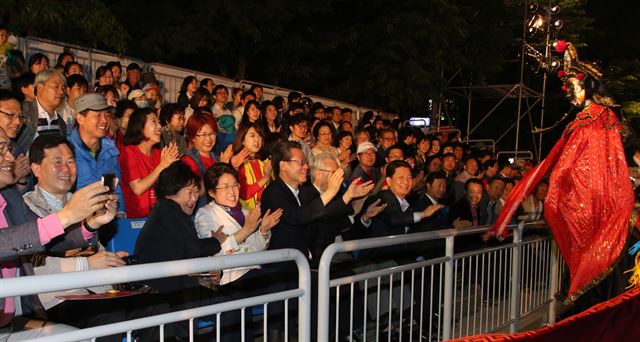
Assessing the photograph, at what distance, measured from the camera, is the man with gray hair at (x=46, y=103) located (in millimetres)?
5199

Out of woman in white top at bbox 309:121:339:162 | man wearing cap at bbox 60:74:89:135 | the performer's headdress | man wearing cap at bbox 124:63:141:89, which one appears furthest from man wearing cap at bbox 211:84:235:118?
the performer's headdress

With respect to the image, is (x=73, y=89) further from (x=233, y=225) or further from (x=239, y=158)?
(x=233, y=225)

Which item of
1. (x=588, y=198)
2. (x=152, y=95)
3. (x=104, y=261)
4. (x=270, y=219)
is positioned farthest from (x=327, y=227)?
(x=152, y=95)

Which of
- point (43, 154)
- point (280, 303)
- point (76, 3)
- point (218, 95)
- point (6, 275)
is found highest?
point (76, 3)

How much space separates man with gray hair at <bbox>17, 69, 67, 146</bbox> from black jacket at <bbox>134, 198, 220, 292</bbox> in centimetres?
181

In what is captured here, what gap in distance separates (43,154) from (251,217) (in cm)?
130

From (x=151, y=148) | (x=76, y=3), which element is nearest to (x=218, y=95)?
(x=76, y=3)

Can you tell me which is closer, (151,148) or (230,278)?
(230,278)

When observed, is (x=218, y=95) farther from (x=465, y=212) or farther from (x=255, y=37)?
(x=255, y=37)

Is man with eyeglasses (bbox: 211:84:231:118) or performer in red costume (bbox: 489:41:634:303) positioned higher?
man with eyeglasses (bbox: 211:84:231:118)

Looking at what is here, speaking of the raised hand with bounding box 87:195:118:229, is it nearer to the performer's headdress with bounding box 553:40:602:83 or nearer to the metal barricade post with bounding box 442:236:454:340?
the metal barricade post with bounding box 442:236:454:340

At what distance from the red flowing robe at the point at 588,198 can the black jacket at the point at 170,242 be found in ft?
8.30

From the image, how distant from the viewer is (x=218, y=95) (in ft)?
28.8

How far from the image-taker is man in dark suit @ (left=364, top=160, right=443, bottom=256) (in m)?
5.33
